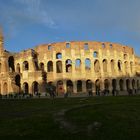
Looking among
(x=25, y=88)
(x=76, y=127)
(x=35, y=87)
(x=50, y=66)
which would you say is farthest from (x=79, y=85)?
(x=76, y=127)

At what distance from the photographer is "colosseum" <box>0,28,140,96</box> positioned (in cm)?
5772

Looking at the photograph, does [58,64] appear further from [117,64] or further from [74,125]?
[74,125]

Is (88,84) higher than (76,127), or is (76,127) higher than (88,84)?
(88,84)

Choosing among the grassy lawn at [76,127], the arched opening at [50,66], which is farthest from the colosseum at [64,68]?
the grassy lawn at [76,127]

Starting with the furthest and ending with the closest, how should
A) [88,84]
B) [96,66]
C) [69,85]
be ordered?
[96,66] < [88,84] < [69,85]

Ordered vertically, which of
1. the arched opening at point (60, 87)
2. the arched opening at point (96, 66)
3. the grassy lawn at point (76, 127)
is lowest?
the grassy lawn at point (76, 127)

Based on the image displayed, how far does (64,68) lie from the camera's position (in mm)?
59031

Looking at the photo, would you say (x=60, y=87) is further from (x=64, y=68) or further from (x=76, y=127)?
(x=76, y=127)

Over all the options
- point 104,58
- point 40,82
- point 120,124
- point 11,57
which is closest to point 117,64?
point 104,58

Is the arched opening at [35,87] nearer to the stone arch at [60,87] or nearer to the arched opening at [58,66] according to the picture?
the stone arch at [60,87]

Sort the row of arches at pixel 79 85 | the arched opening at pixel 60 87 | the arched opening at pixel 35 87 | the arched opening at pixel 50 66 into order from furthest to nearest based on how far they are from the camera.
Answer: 1. the arched opening at pixel 50 66
2. the arched opening at pixel 35 87
3. the row of arches at pixel 79 85
4. the arched opening at pixel 60 87

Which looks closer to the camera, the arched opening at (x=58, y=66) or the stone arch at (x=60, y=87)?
the stone arch at (x=60, y=87)

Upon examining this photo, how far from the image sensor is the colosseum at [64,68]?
57719mm

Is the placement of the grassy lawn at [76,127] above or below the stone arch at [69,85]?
below
